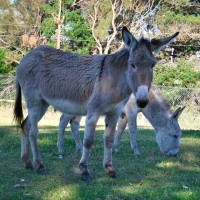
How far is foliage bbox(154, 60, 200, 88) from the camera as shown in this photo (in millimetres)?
30141

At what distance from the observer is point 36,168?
19.6ft

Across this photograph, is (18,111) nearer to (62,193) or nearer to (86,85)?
(86,85)

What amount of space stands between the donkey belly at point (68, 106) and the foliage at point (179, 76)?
81.5 ft

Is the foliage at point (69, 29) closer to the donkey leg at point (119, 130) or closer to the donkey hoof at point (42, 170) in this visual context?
the donkey leg at point (119, 130)

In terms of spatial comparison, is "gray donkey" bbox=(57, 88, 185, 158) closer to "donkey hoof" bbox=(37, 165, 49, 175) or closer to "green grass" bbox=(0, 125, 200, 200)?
"green grass" bbox=(0, 125, 200, 200)

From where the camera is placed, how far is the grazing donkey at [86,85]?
203 inches

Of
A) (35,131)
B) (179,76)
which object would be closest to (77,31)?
(179,76)

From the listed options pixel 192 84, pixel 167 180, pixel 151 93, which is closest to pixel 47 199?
pixel 167 180

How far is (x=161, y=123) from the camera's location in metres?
8.21

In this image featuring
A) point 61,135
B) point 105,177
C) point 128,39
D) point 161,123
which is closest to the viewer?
point 128,39

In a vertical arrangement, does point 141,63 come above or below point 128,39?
below

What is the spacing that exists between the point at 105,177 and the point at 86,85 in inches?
52.1

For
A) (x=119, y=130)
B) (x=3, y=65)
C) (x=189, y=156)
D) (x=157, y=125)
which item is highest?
(x=157, y=125)

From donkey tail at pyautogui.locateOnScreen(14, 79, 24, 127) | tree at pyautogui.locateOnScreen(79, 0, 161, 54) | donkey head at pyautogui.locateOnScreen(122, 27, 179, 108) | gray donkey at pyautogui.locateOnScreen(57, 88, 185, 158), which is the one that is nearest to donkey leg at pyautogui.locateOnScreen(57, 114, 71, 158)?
gray donkey at pyautogui.locateOnScreen(57, 88, 185, 158)
